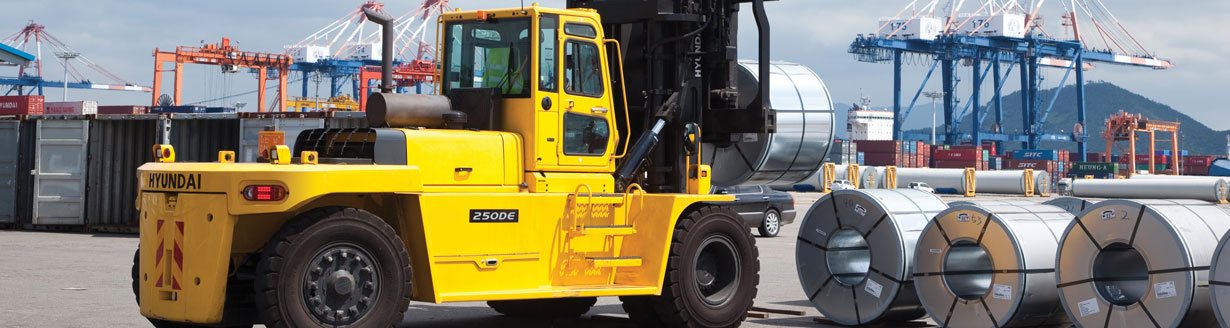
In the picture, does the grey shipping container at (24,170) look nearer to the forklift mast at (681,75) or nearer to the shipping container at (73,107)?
the forklift mast at (681,75)

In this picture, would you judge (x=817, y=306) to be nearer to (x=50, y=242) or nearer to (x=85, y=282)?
(x=85, y=282)

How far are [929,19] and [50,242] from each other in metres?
91.1

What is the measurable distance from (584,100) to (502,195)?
1121mm

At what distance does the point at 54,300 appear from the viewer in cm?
1317

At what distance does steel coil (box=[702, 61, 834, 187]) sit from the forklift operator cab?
1524mm

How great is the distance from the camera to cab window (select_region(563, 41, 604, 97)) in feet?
33.4

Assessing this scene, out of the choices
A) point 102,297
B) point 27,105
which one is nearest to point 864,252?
point 102,297

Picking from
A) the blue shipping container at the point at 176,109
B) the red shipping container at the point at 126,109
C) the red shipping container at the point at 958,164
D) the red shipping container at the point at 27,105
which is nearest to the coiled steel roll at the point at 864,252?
the red shipping container at the point at 27,105

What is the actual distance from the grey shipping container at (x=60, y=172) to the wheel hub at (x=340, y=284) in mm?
18926

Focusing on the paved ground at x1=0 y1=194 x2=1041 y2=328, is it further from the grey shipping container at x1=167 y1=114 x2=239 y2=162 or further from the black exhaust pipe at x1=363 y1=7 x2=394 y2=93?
the grey shipping container at x1=167 y1=114 x2=239 y2=162

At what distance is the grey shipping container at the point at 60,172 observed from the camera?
25.9 meters

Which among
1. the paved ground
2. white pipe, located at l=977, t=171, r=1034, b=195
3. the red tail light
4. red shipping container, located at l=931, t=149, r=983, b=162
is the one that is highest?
red shipping container, located at l=931, t=149, r=983, b=162

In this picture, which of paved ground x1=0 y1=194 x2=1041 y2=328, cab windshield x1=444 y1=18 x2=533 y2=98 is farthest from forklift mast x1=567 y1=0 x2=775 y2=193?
paved ground x1=0 y1=194 x2=1041 y2=328

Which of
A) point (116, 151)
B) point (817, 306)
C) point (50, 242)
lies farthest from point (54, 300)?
point (116, 151)
